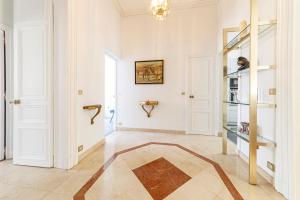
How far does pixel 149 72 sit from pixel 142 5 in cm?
190

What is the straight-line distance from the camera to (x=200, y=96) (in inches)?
184

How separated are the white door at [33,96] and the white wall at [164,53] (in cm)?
277

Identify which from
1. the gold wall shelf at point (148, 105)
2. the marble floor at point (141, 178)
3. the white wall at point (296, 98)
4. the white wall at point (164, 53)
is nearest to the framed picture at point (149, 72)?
the white wall at point (164, 53)

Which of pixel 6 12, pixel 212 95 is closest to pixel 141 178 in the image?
pixel 212 95

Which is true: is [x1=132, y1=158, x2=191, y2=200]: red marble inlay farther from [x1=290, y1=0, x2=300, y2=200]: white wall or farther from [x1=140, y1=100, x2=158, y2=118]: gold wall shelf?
[x1=140, y1=100, x2=158, y2=118]: gold wall shelf

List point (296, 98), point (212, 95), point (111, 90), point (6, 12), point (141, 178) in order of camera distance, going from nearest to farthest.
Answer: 1. point (296, 98)
2. point (141, 178)
3. point (6, 12)
4. point (212, 95)
5. point (111, 90)

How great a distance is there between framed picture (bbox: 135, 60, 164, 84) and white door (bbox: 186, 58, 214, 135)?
31.7 inches

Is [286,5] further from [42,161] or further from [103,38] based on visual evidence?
[42,161]

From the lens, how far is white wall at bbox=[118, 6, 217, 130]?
4633 millimetres

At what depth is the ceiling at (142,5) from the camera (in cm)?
454

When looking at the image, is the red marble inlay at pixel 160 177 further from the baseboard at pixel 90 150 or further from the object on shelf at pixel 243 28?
the object on shelf at pixel 243 28

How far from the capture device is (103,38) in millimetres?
3877

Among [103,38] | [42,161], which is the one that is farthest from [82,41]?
[42,161]

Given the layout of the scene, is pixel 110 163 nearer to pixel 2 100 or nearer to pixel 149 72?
pixel 2 100
